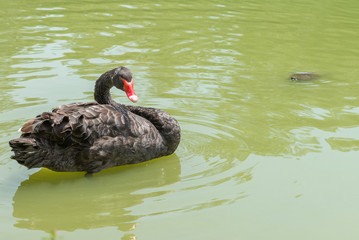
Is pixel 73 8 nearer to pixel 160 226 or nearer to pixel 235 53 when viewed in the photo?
pixel 235 53

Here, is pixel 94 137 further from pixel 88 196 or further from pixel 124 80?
pixel 124 80

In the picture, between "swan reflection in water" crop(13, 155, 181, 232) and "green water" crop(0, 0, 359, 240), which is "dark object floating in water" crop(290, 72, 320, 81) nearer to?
"green water" crop(0, 0, 359, 240)

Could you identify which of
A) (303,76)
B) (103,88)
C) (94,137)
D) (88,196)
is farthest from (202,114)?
(88,196)

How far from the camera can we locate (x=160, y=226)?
4.19 meters

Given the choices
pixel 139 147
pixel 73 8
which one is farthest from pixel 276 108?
pixel 73 8

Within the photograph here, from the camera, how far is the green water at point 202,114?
14.4ft

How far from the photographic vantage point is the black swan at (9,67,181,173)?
480cm

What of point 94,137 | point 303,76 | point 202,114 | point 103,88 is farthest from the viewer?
point 303,76

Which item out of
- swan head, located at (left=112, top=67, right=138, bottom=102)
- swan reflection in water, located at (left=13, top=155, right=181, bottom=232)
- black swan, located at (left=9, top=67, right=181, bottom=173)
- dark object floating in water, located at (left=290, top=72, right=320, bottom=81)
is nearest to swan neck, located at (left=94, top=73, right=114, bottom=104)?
black swan, located at (left=9, top=67, right=181, bottom=173)

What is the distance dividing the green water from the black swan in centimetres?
16

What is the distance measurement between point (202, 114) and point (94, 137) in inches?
70.9

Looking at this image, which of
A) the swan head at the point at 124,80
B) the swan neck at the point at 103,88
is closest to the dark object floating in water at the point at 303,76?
the swan neck at the point at 103,88

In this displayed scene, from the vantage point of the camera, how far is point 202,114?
652 cm

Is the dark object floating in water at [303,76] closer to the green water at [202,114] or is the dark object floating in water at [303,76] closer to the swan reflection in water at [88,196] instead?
the green water at [202,114]
